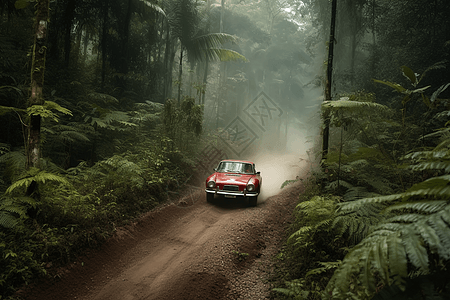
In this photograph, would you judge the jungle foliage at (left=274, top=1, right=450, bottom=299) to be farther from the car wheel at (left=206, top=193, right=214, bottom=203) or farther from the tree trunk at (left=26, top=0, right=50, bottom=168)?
the tree trunk at (left=26, top=0, right=50, bottom=168)

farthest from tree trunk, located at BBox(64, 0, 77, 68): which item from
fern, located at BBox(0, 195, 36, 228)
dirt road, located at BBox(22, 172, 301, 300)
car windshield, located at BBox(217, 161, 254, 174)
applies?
dirt road, located at BBox(22, 172, 301, 300)

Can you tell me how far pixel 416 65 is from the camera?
1180 cm

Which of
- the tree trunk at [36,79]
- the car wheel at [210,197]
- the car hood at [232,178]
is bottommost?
the car wheel at [210,197]

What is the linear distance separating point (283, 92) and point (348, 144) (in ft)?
129

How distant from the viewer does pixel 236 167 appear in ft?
35.1

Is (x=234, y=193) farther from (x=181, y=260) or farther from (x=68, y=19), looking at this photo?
(x=68, y=19)

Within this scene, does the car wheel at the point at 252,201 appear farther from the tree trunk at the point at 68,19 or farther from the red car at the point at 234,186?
the tree trunk at the point at 68,19

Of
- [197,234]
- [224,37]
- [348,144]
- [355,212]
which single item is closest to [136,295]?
[197,234]

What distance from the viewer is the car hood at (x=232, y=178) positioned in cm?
932

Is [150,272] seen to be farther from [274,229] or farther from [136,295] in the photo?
[274,229]

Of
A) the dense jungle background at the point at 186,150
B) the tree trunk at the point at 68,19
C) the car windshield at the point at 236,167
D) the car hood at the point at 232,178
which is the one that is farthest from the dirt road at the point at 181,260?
the tree trunk at the point at 68,19

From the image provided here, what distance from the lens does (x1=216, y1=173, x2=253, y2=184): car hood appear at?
9320 mm

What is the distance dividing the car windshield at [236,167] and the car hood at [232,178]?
402mm

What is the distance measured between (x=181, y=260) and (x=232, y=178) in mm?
4435
